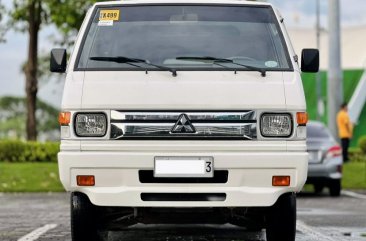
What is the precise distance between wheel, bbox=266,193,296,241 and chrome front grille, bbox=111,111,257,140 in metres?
0.72

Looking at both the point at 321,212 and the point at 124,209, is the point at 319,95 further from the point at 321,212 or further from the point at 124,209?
the point at 124,209

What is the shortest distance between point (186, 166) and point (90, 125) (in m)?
0.85

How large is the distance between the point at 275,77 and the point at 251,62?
1.00ft

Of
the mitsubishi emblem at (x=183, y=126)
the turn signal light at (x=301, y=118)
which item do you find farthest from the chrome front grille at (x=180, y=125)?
the turn signal light at (x=301, y=118)

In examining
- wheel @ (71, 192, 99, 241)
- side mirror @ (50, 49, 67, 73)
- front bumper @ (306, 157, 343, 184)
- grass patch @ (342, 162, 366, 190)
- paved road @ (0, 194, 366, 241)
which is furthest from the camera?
grass patch @ (342, 162, 366, 190)

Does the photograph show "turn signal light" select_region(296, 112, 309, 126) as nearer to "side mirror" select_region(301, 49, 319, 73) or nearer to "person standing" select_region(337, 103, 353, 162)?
"side mirror" select_region(301, 49, 319, 73)

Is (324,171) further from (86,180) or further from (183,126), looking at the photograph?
(86,180)

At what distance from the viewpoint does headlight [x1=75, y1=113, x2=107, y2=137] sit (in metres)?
7.63

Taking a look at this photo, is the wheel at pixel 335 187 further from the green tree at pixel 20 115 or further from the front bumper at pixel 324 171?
the green tree at pixel 20 115

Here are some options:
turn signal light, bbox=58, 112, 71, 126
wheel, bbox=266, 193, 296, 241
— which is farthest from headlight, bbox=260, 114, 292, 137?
turn signal light, bbox=58, 112, 71, 126

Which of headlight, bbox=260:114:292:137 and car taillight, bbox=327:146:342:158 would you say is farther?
car taillight, bbox=327:146:342:158

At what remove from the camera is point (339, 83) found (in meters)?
25.7

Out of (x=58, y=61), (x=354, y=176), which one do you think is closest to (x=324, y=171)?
(x=354, y=176)

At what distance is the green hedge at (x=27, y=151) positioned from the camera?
80.2 ft
